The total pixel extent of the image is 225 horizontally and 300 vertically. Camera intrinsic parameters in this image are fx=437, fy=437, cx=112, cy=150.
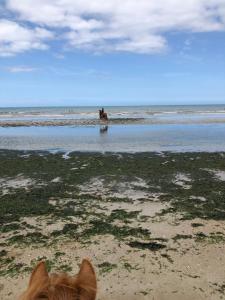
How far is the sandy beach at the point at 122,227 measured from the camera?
6.99 m

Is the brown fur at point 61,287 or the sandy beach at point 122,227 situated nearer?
the brown fur at point 61,287

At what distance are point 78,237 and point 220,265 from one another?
2.93m

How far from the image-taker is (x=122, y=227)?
9.52 m

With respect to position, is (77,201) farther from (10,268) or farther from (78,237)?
(10,268)

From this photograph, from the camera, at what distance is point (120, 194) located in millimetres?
12828

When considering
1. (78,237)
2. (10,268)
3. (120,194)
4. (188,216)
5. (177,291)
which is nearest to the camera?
(177,291)

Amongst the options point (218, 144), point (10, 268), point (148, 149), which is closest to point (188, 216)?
point (10, 268)

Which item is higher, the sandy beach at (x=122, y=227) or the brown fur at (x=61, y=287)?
the brown fur at (x=61, y=287)

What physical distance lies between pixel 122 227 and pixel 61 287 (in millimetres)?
7674

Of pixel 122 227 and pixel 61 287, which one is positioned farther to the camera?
pixel 122 227

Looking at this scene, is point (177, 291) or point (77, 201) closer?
point (177, 291)

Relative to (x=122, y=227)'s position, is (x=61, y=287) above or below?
above

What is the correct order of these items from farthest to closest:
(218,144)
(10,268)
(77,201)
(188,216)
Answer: (218,144) < (77,201) < (188,216) < (10,268)

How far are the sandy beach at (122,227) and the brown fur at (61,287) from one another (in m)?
4.63
